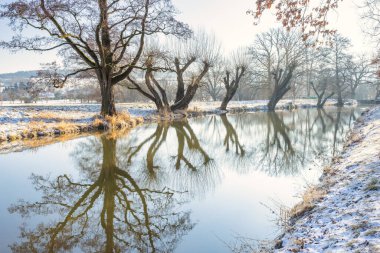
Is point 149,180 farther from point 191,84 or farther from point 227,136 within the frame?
point 191,84

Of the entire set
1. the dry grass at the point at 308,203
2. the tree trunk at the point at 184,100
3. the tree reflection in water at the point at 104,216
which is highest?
the tree trunk at the point at 184,100

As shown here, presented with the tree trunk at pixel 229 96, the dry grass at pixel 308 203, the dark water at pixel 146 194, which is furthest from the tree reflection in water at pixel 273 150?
the tree trunk at pixel 229 96

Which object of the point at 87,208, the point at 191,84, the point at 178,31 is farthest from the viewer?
the point at 191,84

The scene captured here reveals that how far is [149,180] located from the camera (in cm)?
723

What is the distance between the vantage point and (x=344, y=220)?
3.77 meters

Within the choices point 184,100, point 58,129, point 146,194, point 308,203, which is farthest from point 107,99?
point 308,203

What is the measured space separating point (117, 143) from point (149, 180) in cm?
535

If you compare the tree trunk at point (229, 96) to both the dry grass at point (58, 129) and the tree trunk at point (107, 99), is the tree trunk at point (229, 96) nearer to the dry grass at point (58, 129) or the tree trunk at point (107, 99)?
the dry grass at point (58, 129)

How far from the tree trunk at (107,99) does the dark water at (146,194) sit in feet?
17.5

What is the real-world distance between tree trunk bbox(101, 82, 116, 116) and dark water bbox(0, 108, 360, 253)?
17.5 ft

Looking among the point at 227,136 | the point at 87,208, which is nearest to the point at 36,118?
the point at 227,136

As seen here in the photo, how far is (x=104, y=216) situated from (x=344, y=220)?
11.1ft

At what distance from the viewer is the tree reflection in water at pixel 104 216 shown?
13.5 ft

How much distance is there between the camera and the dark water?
4305mm
